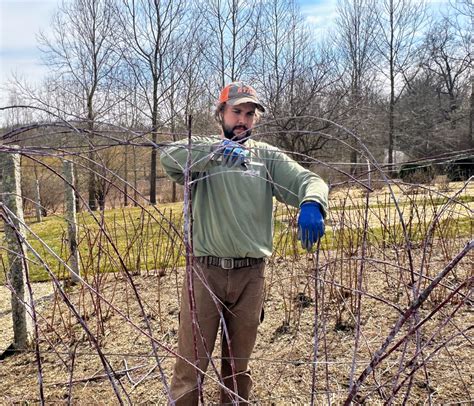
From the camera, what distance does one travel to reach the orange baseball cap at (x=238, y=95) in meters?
1.65

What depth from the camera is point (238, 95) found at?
167 centimetres

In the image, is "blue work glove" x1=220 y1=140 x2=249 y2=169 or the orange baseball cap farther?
the orange baseball cap

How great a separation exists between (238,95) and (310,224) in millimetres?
656

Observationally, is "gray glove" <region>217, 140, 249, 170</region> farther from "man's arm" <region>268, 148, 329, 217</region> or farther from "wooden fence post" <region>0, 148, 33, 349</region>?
"wooden fence post" <region>0, 148, 33, 349</region>

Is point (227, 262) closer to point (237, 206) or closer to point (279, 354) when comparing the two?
point (237, 206)

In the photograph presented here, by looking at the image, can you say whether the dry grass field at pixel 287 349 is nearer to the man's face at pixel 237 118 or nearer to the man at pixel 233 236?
the man at pixel 233 236

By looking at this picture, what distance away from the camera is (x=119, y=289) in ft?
13.6

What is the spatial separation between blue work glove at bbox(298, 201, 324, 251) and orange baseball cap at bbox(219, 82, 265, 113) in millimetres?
541

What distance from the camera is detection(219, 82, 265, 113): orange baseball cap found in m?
1.65

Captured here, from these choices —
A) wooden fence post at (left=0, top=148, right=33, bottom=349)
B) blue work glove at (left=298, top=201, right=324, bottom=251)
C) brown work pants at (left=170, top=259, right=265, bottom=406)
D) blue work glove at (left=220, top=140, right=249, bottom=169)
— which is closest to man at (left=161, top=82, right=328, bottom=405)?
brown work pants at (left=170, top=259, right=265, bottom=406)

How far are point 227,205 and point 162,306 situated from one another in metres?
2.12

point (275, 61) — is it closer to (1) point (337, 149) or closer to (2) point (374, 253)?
(1) point (337, 149)

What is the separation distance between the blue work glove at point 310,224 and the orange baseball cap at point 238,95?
0.54m

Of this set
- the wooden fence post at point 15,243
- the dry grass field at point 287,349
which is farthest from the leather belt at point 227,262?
the wooden fence post at point 15,243
